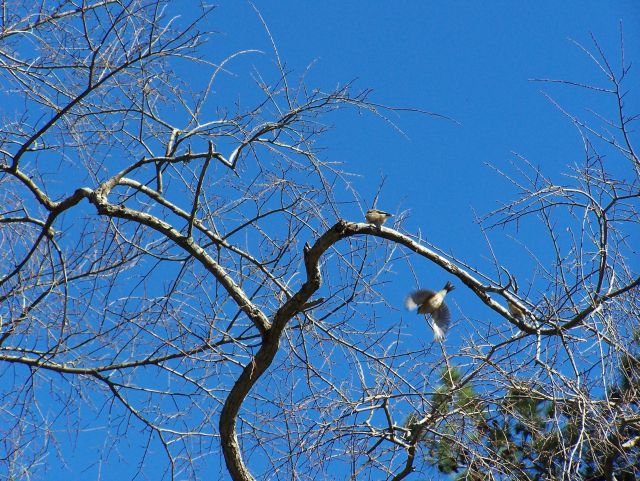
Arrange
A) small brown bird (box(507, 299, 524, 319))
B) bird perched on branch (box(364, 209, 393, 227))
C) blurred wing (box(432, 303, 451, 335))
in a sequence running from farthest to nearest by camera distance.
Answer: blurred wing (box(432, 303, 451, 335))
bird perched on branch (box(364, 209, 393, 227))
small brown bird (box(507, 299, 524, 319))

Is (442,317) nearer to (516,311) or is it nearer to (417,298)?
(417,298)

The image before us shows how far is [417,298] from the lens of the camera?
14.5ft

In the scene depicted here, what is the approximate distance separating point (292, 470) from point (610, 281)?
1.35 metres

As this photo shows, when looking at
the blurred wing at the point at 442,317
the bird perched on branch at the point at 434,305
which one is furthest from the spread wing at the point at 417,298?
the blurred wing at the point at 442,317

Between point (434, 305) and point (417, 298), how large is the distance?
89 millimetres

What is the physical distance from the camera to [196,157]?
365cm

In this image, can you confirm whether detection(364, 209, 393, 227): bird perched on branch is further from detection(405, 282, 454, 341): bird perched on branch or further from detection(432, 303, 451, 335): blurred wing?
detection(432, 303, 451, 335): blurred wing

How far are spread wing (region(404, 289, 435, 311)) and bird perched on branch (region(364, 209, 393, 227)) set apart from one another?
0.47 meters

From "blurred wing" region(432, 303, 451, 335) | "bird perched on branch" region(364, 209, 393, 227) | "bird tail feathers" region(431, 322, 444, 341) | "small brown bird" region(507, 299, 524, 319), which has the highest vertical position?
"bird perched on branch" region(364, 209, 393, 227)

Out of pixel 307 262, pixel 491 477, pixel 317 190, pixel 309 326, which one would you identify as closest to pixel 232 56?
pixel 317 190

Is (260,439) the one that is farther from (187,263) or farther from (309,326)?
(187,263)

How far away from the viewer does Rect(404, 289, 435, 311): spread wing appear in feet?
14.3

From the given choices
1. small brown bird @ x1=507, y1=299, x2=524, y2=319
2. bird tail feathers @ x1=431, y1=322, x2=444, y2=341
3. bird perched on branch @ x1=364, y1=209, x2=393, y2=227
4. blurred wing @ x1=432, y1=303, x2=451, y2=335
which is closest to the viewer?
small brown bird @ x1=507, y1=299, x2=524, y2=319

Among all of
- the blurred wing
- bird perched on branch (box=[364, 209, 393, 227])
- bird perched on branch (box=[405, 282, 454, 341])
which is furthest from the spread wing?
bird perched on branch (box=[364, 209, 393, 227])
